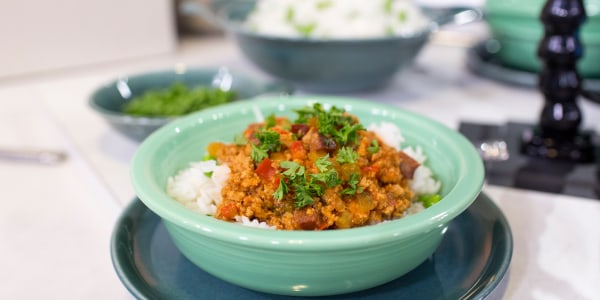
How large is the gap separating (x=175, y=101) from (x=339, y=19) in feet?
1.59

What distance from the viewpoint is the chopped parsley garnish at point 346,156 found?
754 mm

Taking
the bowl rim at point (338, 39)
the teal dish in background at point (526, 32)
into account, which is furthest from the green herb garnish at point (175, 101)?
the teal dish in background at point (526, 32)

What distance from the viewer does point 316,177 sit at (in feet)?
2.37

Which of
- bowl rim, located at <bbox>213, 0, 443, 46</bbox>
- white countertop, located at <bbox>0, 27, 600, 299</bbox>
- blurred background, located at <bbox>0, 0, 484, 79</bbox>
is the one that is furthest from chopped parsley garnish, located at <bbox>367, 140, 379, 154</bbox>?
blurred background, located at <bbox>0, 0, 484, 79</bbox>

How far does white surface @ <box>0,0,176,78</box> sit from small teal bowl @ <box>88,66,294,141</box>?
0.52m

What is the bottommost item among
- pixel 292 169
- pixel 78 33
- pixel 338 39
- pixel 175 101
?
pixel 78 33

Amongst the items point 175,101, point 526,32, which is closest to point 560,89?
point 526,32

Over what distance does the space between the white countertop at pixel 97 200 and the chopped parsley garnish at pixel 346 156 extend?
0.28 metres

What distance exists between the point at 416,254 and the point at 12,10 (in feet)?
4.98

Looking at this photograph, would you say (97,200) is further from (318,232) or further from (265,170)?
(318,232)

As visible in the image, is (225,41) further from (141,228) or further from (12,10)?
(141,228)

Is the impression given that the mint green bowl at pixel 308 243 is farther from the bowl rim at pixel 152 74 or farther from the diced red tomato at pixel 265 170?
the bowl rim at pixel 152 74

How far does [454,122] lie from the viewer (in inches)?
53.9

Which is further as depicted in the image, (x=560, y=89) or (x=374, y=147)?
(x=560, y=89)
